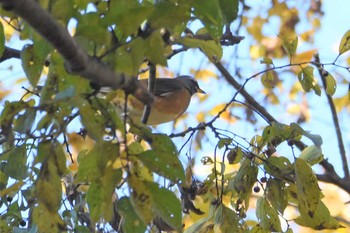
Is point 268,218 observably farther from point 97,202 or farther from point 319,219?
point 97,202

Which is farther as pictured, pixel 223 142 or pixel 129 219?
pixel 223 142

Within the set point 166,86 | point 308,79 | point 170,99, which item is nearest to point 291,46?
point 308,79

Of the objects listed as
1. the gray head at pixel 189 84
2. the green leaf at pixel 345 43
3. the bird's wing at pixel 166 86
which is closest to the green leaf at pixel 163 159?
the green leaf at pixel 345 43

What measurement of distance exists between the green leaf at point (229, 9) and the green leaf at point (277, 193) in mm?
613

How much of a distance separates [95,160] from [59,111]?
13 centimetres

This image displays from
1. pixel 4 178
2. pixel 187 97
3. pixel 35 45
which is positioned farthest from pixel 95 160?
pixel 187 97

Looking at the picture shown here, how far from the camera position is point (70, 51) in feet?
3.20

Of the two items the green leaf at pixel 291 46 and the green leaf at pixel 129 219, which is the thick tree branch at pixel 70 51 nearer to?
the green leaf at pixel 129 219

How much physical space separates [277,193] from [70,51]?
0.94 metres

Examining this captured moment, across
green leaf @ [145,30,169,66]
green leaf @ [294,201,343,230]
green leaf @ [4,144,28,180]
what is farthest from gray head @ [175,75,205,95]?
green leaf @ [145,30,169,66]

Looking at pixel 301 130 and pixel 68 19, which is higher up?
pixel 301 130

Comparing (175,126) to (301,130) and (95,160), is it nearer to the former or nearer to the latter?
(301,130)

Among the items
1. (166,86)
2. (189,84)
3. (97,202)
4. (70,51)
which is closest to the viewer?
(70,51)

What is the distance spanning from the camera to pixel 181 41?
4.15 feet
